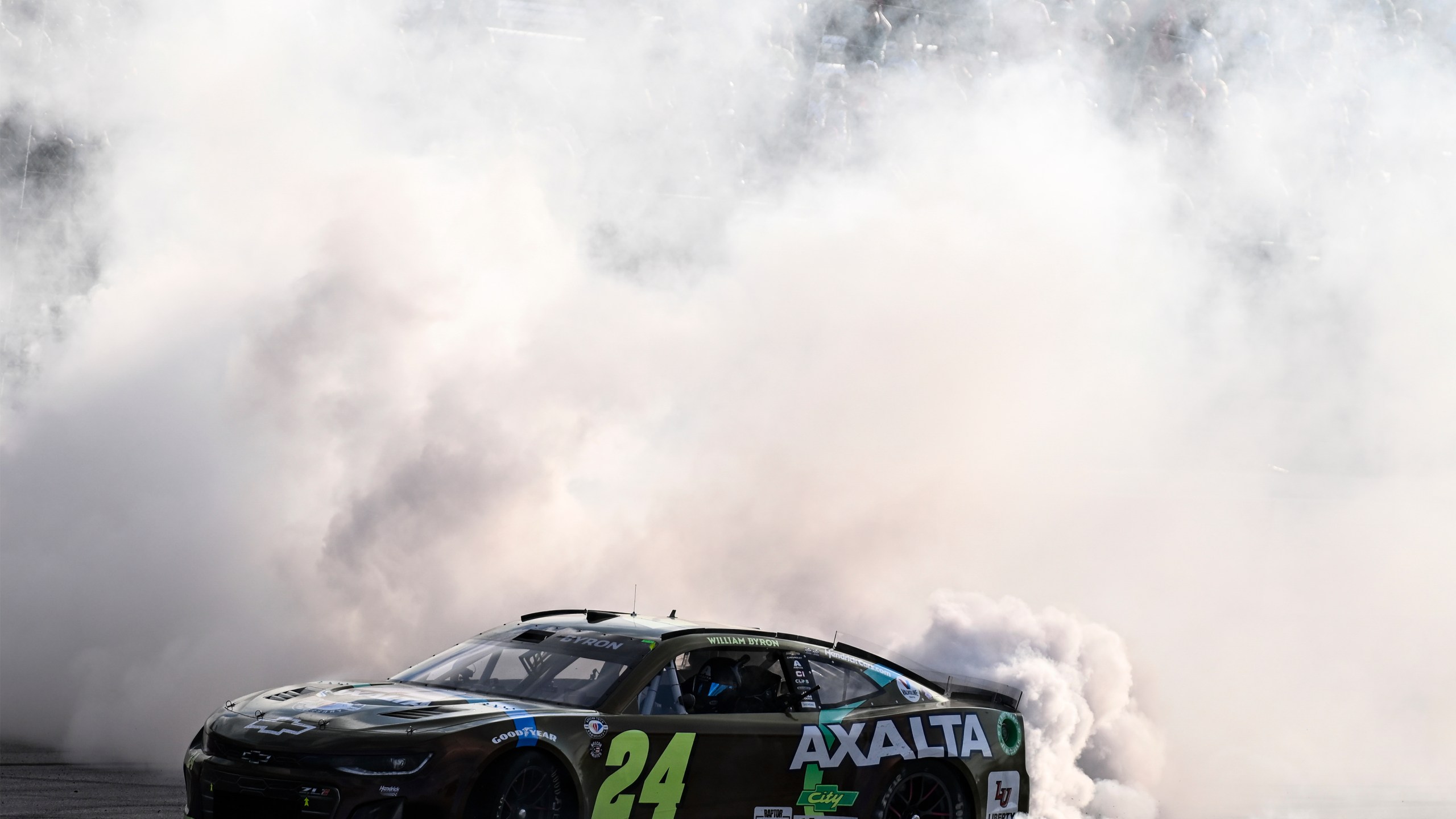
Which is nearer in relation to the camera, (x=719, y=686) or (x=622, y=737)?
(x=622, y=737)

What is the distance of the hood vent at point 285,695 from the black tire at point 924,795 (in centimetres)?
234

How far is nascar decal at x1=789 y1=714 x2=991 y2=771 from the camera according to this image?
5871 millimetres

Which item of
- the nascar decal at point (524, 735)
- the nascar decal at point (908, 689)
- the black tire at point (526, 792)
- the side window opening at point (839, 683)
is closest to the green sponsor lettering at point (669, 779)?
the black tire at point (526, 792)

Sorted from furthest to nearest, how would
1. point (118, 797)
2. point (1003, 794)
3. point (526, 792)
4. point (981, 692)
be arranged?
1. point (118, 797)
2. point (981, 692)
3. point (1003, 794)
4. point (526, 792)

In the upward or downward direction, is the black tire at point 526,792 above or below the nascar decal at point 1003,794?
above

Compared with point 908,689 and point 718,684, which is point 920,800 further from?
point 718,684

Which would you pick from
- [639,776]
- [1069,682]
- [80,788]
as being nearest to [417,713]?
[639,776]

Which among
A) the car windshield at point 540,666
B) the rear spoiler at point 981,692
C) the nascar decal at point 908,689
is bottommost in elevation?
the rear spoiler at point 981,692

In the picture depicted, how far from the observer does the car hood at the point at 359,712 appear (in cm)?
504

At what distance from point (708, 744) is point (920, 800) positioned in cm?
107

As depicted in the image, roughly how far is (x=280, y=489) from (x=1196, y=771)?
7767 millimetres

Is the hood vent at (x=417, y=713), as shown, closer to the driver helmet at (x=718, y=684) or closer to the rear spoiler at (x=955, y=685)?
the driver helmet at (x=718, y=684)

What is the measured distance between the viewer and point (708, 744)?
18.4 ft

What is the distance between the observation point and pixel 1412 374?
25359 mm
